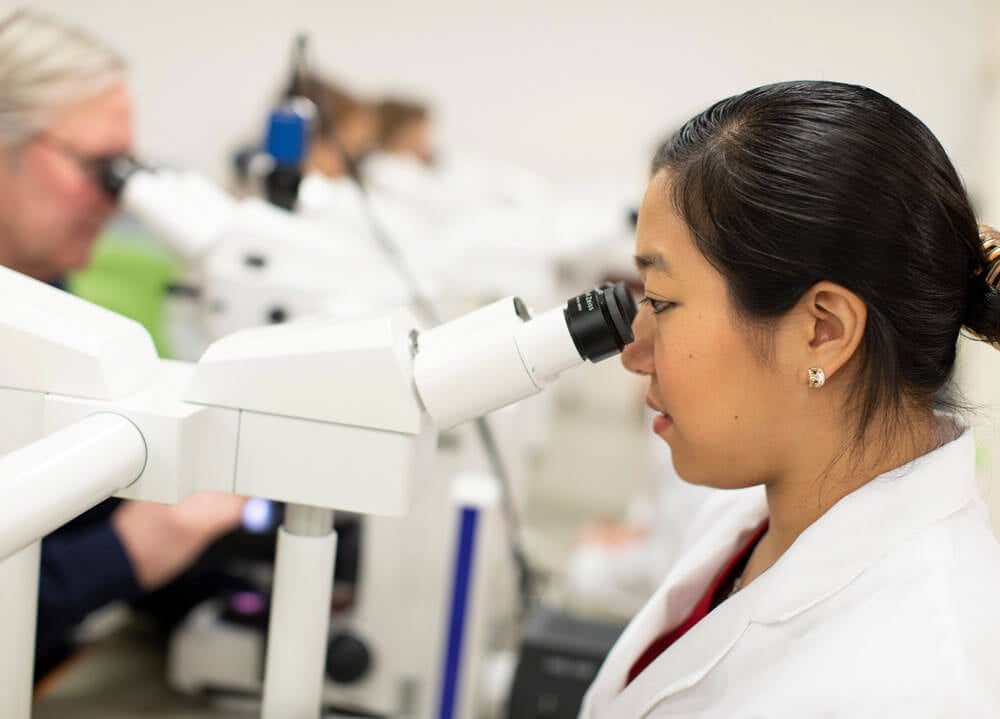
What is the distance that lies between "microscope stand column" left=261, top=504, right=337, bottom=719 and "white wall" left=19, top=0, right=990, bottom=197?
176 inches

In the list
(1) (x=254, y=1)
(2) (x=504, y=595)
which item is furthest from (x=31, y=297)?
(1) (x=254, y=1)

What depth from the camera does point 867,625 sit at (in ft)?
2.04

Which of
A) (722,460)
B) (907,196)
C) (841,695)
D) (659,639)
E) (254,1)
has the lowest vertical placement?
(659,639)

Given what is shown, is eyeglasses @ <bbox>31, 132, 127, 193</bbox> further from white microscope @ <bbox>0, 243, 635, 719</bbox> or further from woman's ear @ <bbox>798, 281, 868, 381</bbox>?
Answer: woman's ear @ <bbox>798, 281, 868, 381</bbox>

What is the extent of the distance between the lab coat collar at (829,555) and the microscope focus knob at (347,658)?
0.52 metres

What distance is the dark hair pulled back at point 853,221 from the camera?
2.09ft

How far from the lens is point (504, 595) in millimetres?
1479

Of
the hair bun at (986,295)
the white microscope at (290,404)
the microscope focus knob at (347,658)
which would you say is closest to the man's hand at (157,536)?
the microscope focus knob at (347,658)

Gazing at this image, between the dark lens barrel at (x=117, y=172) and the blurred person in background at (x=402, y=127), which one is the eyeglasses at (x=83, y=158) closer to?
the dark lens barrel at (x=117, y=172)

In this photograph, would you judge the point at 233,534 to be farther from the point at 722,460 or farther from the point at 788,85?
the point at 788,85

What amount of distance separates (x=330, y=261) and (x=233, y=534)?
69cm

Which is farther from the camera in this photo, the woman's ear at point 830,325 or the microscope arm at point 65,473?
the woman's ear at point 830,325

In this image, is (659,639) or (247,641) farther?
(247,641)

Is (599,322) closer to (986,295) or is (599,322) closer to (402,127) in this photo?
(986,295)
